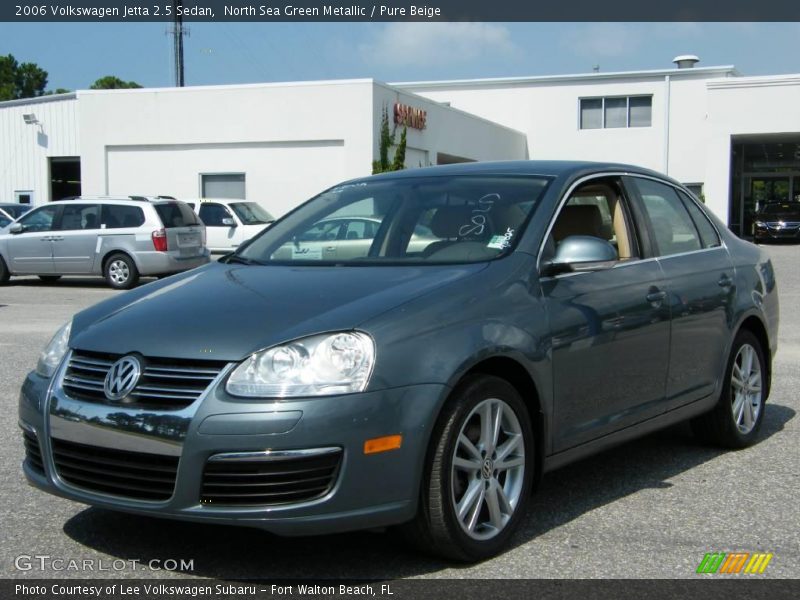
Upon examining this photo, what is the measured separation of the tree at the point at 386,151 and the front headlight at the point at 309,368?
23637mm

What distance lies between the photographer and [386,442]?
354cm

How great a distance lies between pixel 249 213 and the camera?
80.9 feet

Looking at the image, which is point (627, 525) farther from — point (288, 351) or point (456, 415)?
point (288, 351)

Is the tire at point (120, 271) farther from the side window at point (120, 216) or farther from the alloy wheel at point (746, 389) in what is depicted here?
the alloy wheel at point (746, 389)

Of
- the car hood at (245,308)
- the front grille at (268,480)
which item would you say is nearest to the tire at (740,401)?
the car hood at (245,308)

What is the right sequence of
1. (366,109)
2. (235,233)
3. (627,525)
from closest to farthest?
(627,525) → (235,233) → (366,109)

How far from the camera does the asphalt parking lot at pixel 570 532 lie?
3.89m

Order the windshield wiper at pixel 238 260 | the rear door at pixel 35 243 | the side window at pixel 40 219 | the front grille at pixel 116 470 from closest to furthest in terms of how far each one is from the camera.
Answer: the front grille at pixel 116 470, the windshield wiper at pixel 238 260, the rear door at pixel 35 243, the side window at pixel 40 219

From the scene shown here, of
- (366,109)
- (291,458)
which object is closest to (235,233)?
(366,109)

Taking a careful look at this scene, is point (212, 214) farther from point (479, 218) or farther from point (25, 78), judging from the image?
point (25, 78)

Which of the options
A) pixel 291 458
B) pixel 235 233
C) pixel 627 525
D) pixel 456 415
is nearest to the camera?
pixel 291 458

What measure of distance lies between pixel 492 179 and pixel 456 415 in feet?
5.40

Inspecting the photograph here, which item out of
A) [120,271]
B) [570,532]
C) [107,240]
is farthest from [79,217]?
[570,532]

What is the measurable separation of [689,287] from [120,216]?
14874 mm
